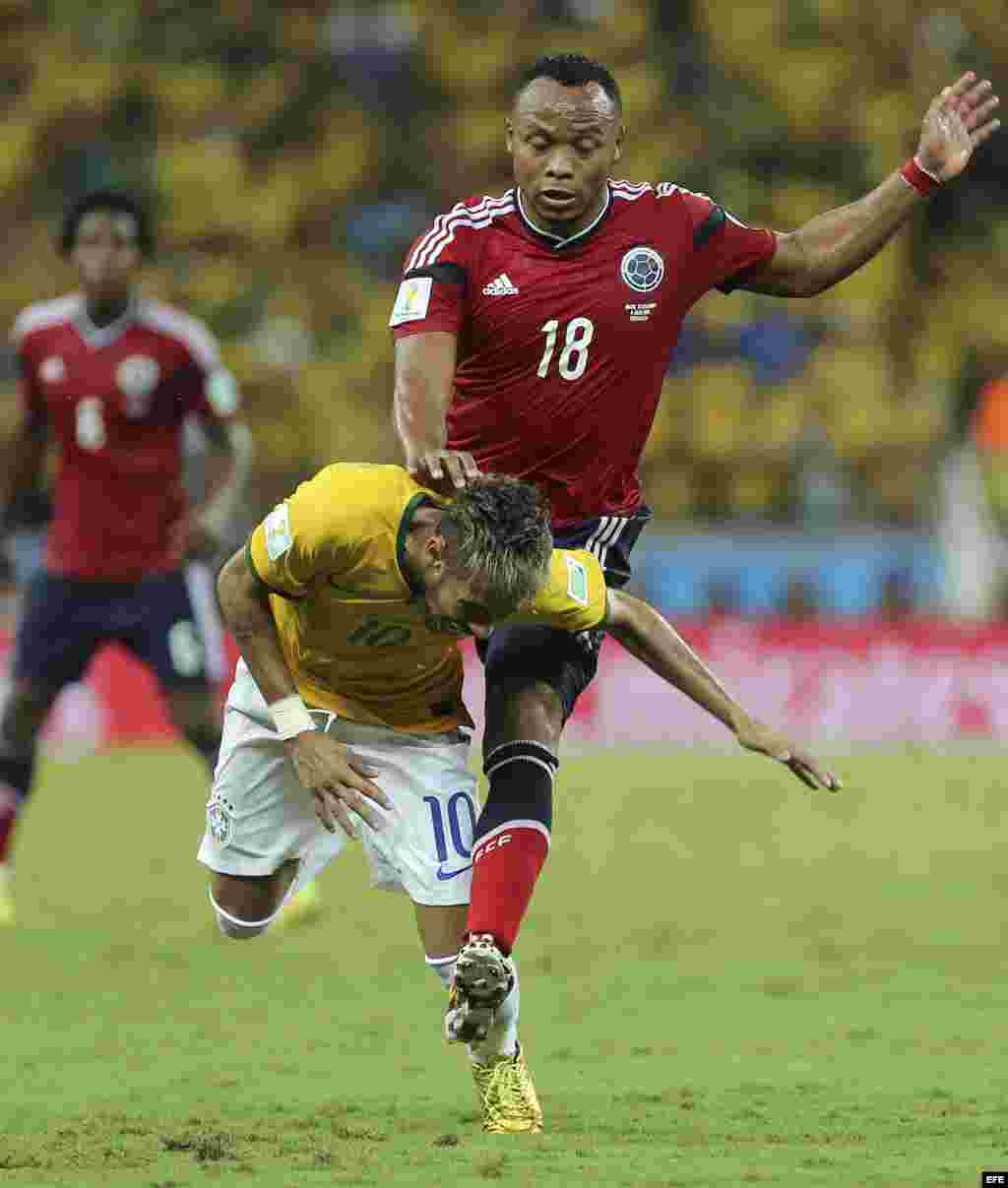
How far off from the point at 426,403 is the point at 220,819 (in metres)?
1.35

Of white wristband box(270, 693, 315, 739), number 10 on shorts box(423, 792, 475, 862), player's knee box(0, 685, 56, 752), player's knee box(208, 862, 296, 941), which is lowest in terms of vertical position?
player's knee box(0, 685, 56, 752)

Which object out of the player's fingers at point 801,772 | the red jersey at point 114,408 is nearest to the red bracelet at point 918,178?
the player's fingers at point 801,772

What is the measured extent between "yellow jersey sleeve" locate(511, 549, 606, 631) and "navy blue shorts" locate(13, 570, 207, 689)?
4.71 metres

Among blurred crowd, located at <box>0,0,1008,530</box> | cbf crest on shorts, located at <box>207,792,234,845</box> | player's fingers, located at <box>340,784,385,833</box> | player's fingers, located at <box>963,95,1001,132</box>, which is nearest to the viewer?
A: player's fingers, located at <box>340,784,385,833</box>

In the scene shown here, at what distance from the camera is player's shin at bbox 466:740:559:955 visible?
242 inches

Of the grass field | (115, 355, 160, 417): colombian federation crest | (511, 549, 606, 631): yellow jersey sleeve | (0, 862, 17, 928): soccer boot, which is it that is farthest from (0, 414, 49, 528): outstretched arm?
(511, 549, 606, 631): yellow jersey sleeve

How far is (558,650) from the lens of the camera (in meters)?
6.71

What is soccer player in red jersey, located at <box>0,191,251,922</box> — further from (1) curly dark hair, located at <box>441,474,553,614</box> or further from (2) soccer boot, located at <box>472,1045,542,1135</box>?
(1) curly dark hair, located at <box>441,474,553,614</box>

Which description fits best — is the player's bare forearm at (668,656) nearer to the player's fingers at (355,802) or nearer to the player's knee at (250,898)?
the player's fingers at (355,802)

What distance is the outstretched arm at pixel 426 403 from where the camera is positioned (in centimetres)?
621

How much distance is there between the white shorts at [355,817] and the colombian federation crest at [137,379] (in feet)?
14.0

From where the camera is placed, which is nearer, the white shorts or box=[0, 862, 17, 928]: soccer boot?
the white shorts

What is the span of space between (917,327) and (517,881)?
21.4 meters

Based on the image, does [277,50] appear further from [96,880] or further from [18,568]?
[96,880]
